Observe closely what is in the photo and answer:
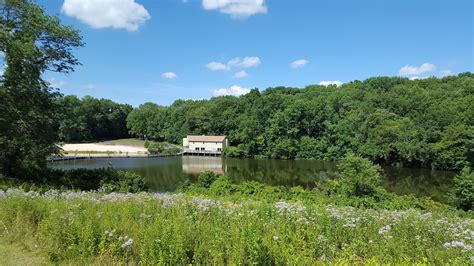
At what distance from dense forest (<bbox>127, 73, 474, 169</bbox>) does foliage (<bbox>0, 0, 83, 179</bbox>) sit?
1741 inches

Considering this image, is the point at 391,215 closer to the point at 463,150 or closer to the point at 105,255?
the point at 105,255

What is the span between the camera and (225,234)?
14.9 ft

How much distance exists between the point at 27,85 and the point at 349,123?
5349 centimetres

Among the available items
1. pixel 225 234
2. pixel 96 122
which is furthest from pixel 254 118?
pixel 225 234

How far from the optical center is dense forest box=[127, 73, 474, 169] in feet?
154

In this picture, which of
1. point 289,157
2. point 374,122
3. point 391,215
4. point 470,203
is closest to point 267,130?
point 289,157

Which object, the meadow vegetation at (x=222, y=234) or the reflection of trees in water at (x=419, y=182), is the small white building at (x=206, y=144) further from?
the meadow vegetation at (x=222, y=234)

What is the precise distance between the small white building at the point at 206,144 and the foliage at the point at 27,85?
57.1m

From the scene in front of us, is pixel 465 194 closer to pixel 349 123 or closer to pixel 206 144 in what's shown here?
pixel 349 123

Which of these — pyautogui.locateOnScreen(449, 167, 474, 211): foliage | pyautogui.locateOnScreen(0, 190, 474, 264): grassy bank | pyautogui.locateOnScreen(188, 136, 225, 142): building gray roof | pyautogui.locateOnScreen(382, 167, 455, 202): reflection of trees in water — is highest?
pyautogui.locateOnScreen(188, 136, 225, 142): building gray roof

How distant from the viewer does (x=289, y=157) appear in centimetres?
6406

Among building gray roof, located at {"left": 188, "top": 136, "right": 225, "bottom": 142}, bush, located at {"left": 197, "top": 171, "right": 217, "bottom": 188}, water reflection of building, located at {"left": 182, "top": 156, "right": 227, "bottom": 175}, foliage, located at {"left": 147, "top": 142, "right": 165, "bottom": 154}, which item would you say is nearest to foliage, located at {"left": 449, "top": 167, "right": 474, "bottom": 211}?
bush, located at {"left": 197, "top": 171, "right": 217, "bottom": 188}

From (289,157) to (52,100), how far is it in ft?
169

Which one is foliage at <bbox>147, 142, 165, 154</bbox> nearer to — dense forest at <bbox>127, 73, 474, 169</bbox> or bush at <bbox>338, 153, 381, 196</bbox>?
dense forest at <bbox>127, 73, 474, 169</bbox>
